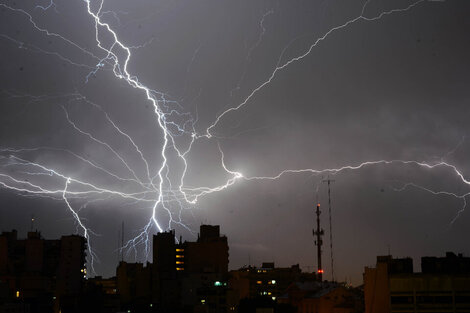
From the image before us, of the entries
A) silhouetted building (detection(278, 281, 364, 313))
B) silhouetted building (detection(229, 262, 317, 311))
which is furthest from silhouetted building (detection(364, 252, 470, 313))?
silhouetted building (detection(229, 262, 317, 311))

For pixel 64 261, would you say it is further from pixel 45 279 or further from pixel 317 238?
pixel 317 238

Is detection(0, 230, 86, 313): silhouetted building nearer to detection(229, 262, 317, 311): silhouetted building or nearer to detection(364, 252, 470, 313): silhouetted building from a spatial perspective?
detection(229, 262, 317, 311): silhouetted building

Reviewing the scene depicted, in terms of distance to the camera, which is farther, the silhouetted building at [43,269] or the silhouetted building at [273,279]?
the silhouetted building at [273,279]

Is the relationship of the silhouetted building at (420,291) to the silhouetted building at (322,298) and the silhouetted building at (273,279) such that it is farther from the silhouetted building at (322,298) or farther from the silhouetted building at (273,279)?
the silhouetted building at (273,279)

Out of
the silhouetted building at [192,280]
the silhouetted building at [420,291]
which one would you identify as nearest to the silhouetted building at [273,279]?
the silhouetted building at [192,280]

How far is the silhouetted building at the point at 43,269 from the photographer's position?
47.8 m

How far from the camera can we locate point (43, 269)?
53.1 m

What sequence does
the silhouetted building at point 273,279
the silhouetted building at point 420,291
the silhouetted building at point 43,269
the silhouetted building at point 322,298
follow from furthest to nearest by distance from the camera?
the silhouetted building at point 273,279 < the silhouetted building at point 43,269 < the silhouetted building at point 322,298 < the silhouetted building at point 420,291

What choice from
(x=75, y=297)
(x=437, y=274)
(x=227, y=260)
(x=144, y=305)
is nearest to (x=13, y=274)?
(x=75, y=297)

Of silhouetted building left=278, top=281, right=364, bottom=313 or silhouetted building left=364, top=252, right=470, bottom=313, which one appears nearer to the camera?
silhouetted building left=364, top=252, right=470, bottom=313

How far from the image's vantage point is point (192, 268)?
65438 millimetres

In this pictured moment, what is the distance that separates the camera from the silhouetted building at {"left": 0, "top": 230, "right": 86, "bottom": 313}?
157 feet

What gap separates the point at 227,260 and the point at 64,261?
20686 mm

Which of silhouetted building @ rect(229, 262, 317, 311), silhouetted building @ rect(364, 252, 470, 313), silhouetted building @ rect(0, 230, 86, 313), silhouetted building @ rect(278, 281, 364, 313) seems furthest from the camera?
silhouetted building @ rect(229, 262, 317, 311)
